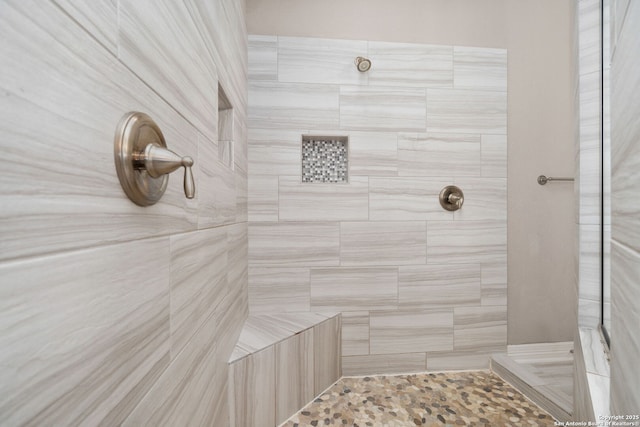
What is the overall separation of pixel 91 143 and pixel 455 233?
7.34 ft

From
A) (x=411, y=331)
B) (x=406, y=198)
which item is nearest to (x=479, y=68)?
(x=406, y=198)

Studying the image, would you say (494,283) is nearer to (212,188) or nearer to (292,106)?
(292,106)

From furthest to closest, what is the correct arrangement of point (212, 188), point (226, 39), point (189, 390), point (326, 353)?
point (326, 353)
point (226, 39)
point (212, 188)
point (189, 390)

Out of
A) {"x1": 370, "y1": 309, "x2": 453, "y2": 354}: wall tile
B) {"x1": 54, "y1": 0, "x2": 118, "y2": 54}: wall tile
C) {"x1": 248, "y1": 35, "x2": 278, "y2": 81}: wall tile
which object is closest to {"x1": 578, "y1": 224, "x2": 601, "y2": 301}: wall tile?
{"x1": 370, "y1": 309, "x2": 453, "y2": 354}: wall tile

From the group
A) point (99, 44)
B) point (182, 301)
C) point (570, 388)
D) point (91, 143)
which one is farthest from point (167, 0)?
point (570, 388)

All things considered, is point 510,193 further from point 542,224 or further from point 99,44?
point 99,44

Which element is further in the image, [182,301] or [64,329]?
[182,301]

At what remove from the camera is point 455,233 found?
2.33 meters

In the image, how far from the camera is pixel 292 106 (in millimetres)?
2201

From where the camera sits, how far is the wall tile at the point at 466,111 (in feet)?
7.57

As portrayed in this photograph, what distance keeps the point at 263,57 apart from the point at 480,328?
7.49 feet

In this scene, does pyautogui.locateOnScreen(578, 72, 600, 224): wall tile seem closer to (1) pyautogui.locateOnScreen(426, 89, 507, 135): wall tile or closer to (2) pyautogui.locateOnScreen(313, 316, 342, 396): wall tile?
(1) pyautogui.locateOnScreen(426, 89, 507, 135): wall tile

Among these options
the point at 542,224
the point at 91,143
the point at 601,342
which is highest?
the point at 91,143

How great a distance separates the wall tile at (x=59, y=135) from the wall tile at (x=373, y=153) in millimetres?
1734
